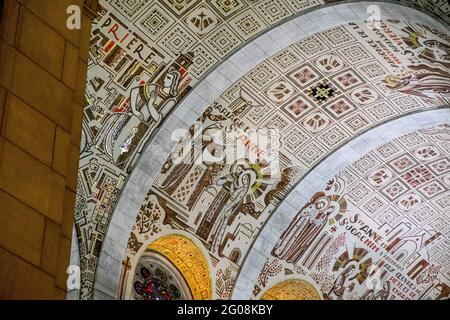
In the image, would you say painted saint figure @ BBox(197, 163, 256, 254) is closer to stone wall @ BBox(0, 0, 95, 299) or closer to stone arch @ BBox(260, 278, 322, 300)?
stone arch @ BBox(260, 278, 322, 300)

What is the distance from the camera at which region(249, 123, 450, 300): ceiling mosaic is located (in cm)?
1396

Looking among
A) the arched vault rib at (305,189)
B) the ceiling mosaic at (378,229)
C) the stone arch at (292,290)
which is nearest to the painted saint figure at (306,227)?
the ceiling mosaic at (378,229)

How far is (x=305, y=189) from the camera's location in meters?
13.6

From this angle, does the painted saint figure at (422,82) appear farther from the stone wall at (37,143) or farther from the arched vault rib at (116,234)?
the stone wall at (37,143)

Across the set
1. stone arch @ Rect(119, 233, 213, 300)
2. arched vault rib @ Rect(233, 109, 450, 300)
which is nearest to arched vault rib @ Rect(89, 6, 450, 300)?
stone arch @ Rect(119, 233, 213, 300)

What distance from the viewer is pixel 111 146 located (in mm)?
11172

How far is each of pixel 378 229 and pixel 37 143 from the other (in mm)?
10874

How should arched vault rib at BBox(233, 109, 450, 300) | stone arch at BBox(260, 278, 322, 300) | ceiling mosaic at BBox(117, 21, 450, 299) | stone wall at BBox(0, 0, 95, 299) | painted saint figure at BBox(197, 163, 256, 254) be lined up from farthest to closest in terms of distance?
1. stone arch at BBox(260, 278, 322, 300)
2. arched vault rib at BBox(233, 109, 450, 300)
3. painted saint figure at BBox(197, 163, 256, 254)
4. ceiling mosaic at BBox(117, 21, 450, 299)
5. stone wall at BBox(0, 0, 95, 299)

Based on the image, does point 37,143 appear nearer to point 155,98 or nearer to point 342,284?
point 155,98

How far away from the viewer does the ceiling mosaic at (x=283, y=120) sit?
38.9ft

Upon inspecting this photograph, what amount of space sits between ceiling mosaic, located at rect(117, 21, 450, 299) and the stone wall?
20.7 feet

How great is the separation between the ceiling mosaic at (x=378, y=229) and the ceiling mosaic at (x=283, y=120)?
2.72ft

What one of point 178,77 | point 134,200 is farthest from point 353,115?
point 134,200
